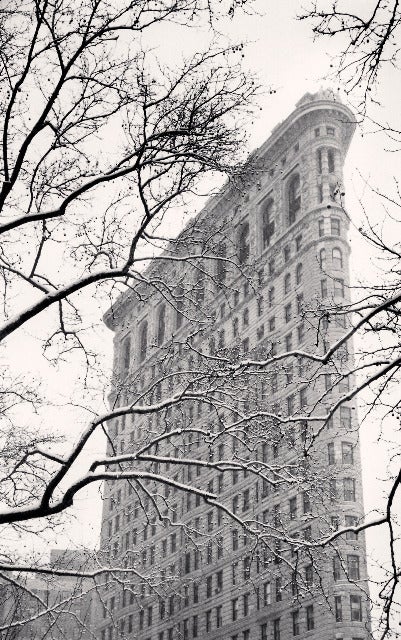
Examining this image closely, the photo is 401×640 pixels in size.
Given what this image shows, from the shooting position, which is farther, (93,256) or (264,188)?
(264,188)

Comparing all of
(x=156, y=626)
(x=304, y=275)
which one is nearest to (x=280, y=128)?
(x=304, y=275)

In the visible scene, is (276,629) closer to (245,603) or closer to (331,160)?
(245,603)

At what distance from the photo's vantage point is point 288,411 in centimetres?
5931

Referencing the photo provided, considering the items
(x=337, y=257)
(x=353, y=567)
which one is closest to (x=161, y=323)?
(x=337, y=257)

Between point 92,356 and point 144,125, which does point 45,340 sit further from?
point 144,125

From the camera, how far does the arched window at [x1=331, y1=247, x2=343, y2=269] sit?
64375mm

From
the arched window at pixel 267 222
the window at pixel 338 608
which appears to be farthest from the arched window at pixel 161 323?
the window at pixel 338 608

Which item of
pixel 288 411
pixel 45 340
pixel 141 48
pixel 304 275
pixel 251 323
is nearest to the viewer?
pixel 141 48

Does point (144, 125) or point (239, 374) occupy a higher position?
point (144, 125)

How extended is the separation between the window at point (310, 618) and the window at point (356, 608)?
275cm

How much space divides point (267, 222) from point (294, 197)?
398 cm

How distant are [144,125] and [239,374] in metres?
4.82

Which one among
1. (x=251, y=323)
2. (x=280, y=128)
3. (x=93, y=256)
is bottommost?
(x=93, y=256)

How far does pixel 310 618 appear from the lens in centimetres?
5094
